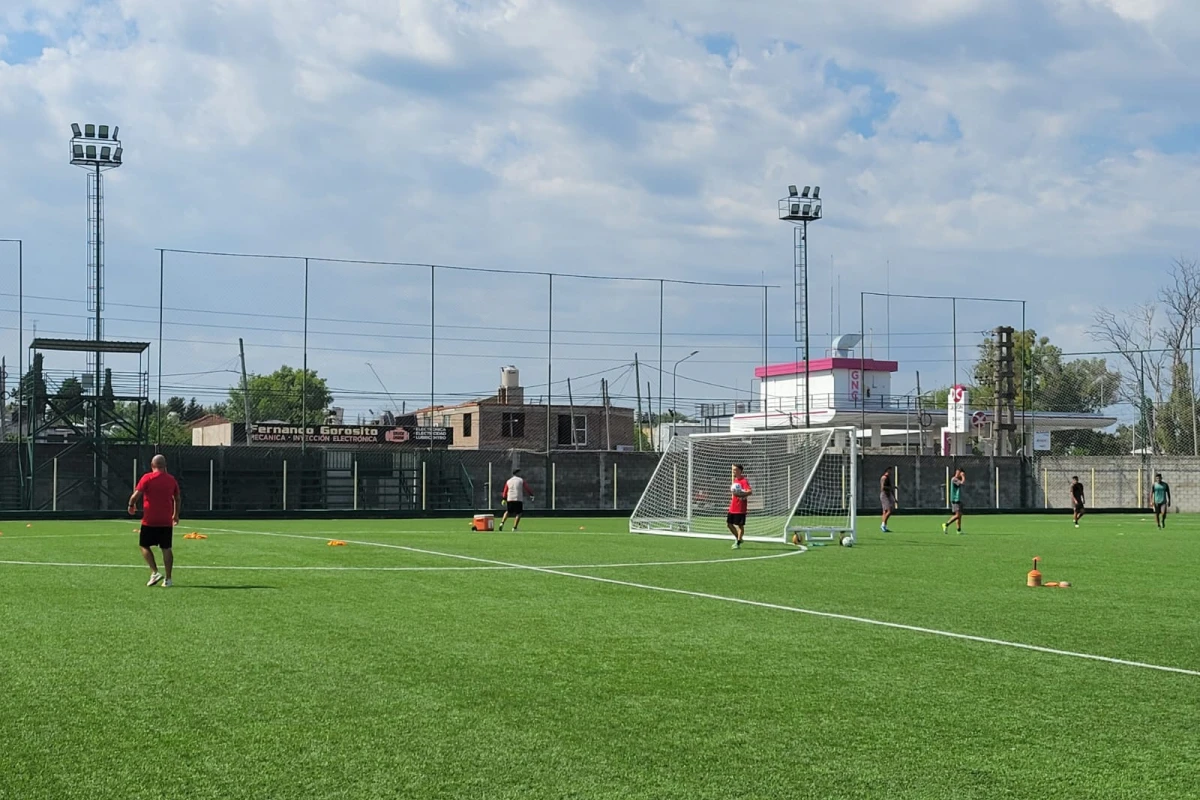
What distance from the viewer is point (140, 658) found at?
10664 mm

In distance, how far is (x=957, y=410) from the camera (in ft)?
223

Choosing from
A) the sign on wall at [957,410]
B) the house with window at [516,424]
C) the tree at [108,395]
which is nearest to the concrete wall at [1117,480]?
the sign on wall at [957,410]

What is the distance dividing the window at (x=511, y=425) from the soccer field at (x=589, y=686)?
58570 mm

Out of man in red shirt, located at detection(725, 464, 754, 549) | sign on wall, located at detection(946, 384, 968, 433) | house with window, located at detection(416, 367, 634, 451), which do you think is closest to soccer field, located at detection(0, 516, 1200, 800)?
man in red shirt, located at detection(725, 464, 754, 549)

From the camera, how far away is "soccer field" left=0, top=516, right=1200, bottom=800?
6918mm

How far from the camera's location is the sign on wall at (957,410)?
67562 millimetres

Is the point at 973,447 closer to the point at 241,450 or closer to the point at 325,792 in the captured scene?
the point at 241,450

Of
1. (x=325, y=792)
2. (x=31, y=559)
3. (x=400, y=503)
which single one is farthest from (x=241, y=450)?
(x=325, y=792)

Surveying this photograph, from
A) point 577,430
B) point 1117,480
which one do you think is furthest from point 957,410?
point 577,430

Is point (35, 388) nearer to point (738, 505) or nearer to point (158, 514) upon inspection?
point (738, 505)

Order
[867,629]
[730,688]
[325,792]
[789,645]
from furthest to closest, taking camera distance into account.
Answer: [867,629], [789,645], [730,688], [325,792]

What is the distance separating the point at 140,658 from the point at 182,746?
3.46 metres

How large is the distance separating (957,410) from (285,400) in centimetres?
4501

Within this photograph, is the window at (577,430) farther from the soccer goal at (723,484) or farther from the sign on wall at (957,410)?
the soccer goal at (723,484)
